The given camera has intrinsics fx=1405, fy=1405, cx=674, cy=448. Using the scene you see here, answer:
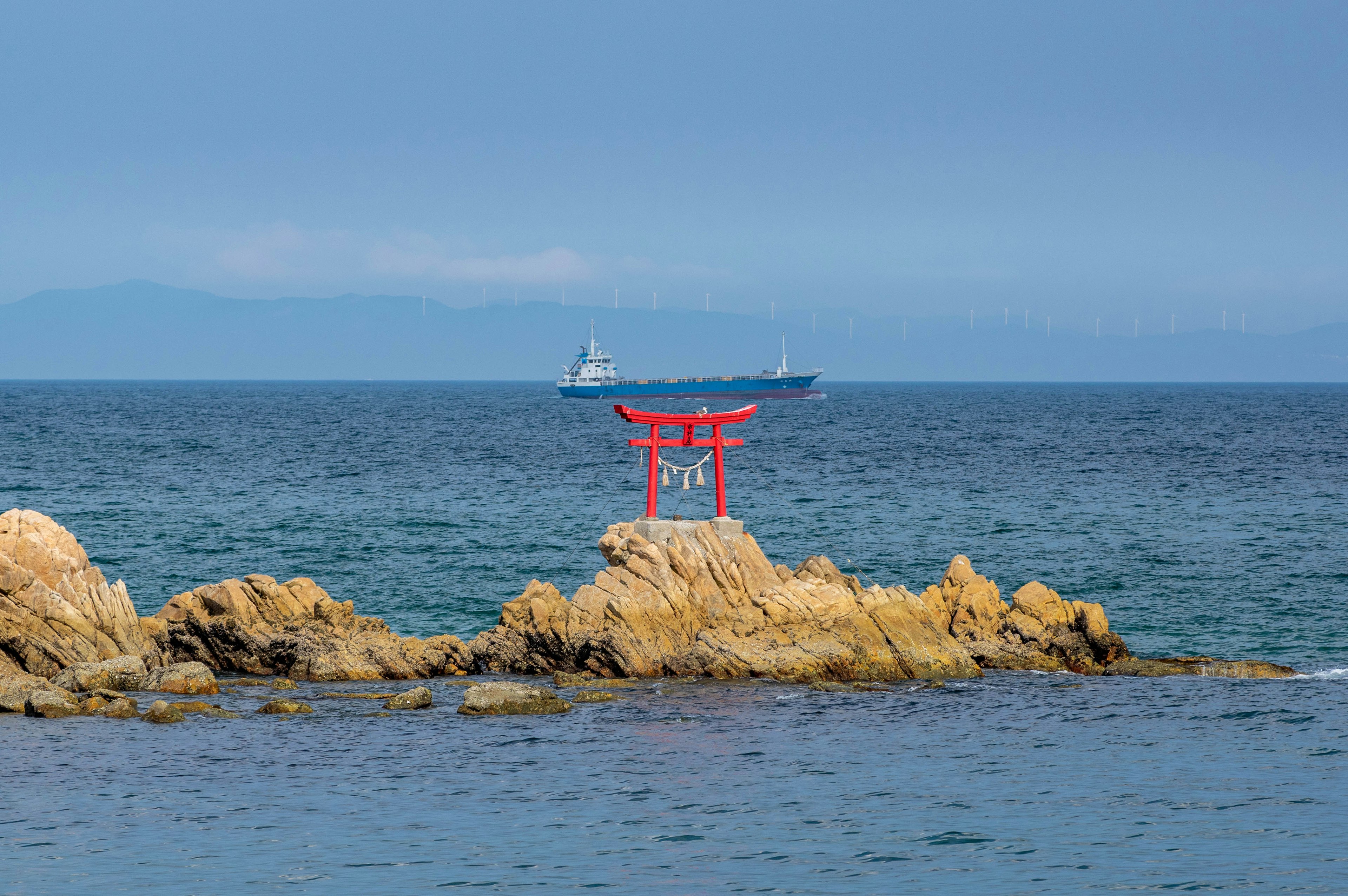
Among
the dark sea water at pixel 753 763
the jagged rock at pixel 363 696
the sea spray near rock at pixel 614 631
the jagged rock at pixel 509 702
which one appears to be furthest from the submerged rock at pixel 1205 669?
the jagged rock at pixel 363 696

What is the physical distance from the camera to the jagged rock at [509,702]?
1002 inches

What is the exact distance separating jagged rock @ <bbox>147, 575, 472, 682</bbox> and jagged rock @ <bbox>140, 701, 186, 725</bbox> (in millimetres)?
4321

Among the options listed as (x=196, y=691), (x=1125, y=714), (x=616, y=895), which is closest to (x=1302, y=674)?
(x=1125, y=714)

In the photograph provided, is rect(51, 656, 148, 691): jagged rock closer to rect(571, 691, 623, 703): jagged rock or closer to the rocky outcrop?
rect(571, 691, 623, 703): jagged rock

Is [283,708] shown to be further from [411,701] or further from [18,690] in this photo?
[18,690]

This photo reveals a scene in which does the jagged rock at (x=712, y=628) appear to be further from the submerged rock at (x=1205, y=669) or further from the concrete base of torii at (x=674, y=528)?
the submerged rock at (x=1205, y=669)

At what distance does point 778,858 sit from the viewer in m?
17.8

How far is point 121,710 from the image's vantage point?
81.8ft

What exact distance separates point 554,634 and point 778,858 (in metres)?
12.5

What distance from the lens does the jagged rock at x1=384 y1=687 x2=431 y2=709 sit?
85.0ft

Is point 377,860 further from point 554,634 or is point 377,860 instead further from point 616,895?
point 554,634

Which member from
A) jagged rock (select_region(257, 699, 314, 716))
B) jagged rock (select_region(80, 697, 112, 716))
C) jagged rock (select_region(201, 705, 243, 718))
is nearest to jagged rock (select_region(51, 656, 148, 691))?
jagged rock (select_region(80, 697, 112, 716))

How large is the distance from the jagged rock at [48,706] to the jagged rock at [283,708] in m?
3.23

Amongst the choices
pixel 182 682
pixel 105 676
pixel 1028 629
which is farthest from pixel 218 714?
pixel 1028 629
